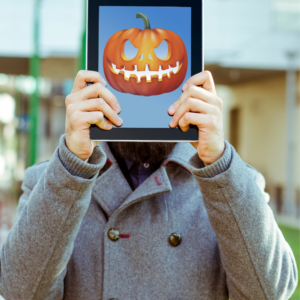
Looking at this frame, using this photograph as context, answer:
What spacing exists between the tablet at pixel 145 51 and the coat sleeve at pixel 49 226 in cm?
21

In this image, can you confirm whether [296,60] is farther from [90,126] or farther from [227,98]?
[90,126]

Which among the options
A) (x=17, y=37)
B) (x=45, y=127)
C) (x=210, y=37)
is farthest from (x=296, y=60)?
(x=45, y=127)

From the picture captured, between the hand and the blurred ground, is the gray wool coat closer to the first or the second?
the hand

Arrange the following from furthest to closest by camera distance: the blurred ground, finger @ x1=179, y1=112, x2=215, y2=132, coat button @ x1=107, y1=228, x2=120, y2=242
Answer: the blurred ground
coat button @ x1=107, y1=228, x2=120, y2=242
finger @ x1=179, y1=112, x2=215, y2=132

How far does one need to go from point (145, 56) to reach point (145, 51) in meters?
A: 0.02

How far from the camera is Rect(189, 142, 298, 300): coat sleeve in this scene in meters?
1.13

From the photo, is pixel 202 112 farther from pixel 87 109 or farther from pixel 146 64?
pixel 87 109

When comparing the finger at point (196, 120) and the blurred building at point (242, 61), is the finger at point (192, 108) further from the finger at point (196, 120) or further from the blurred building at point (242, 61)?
the blurred building at point (242, 61)

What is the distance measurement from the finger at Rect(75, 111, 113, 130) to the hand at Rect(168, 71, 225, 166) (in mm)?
204

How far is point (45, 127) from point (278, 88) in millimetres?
15704

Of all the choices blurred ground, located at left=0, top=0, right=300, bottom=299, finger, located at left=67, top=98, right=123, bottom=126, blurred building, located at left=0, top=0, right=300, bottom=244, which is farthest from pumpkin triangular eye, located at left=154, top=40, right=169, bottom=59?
blurred building, located at left=0, top=0, right=300, bottom=244

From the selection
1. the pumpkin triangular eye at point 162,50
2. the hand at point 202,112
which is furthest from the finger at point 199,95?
the pumpkin triangular eye at point 162,50

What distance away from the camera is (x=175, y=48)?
1.12 metres

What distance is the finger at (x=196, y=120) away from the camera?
1055 mm
